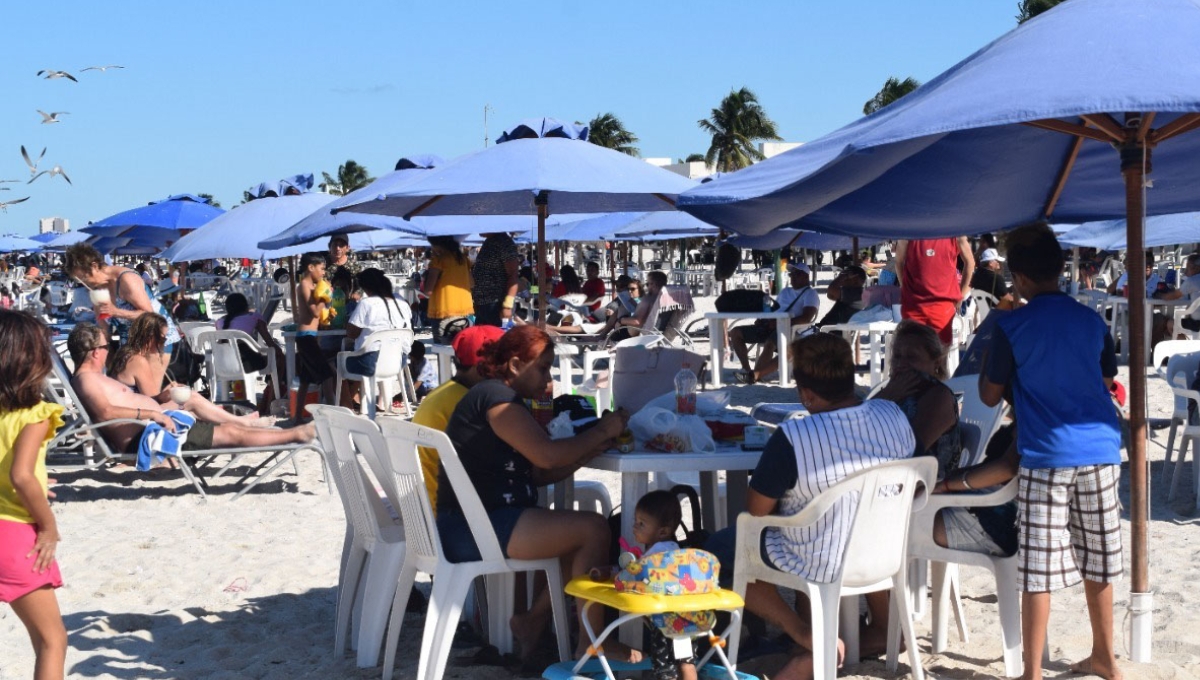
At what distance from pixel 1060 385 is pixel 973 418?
1.14m

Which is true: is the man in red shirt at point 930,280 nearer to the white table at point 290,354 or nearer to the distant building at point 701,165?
the white table at point 290,354

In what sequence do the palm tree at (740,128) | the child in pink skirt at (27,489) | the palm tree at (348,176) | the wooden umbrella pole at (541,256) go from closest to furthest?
the child in pink skirt at (27,489) → the wooden umbrella pole at (541,256) → the palm tree at (740,128) → the palm tree at (348,176)

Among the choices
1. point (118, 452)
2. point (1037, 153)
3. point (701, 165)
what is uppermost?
point (701, 165)

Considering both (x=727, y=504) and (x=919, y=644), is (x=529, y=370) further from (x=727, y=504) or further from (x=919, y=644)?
(x=919, y=644)

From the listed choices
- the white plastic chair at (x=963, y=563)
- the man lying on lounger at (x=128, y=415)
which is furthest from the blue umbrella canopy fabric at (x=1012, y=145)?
the man lying on lounger at (x=128, y=415)

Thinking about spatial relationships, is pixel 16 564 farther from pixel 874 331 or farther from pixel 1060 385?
pixel 874 331

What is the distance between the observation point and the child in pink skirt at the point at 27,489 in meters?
3.40

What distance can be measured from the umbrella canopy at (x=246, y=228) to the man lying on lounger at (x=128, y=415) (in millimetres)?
3719

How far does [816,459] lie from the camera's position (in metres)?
3.70

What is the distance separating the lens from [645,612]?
350cm

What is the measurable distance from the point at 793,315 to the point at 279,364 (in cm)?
501

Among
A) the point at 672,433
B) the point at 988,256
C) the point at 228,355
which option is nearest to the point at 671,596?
the point at 672,433

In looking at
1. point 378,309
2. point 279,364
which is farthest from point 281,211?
point 378,309

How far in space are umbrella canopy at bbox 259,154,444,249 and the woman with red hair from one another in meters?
3.09
